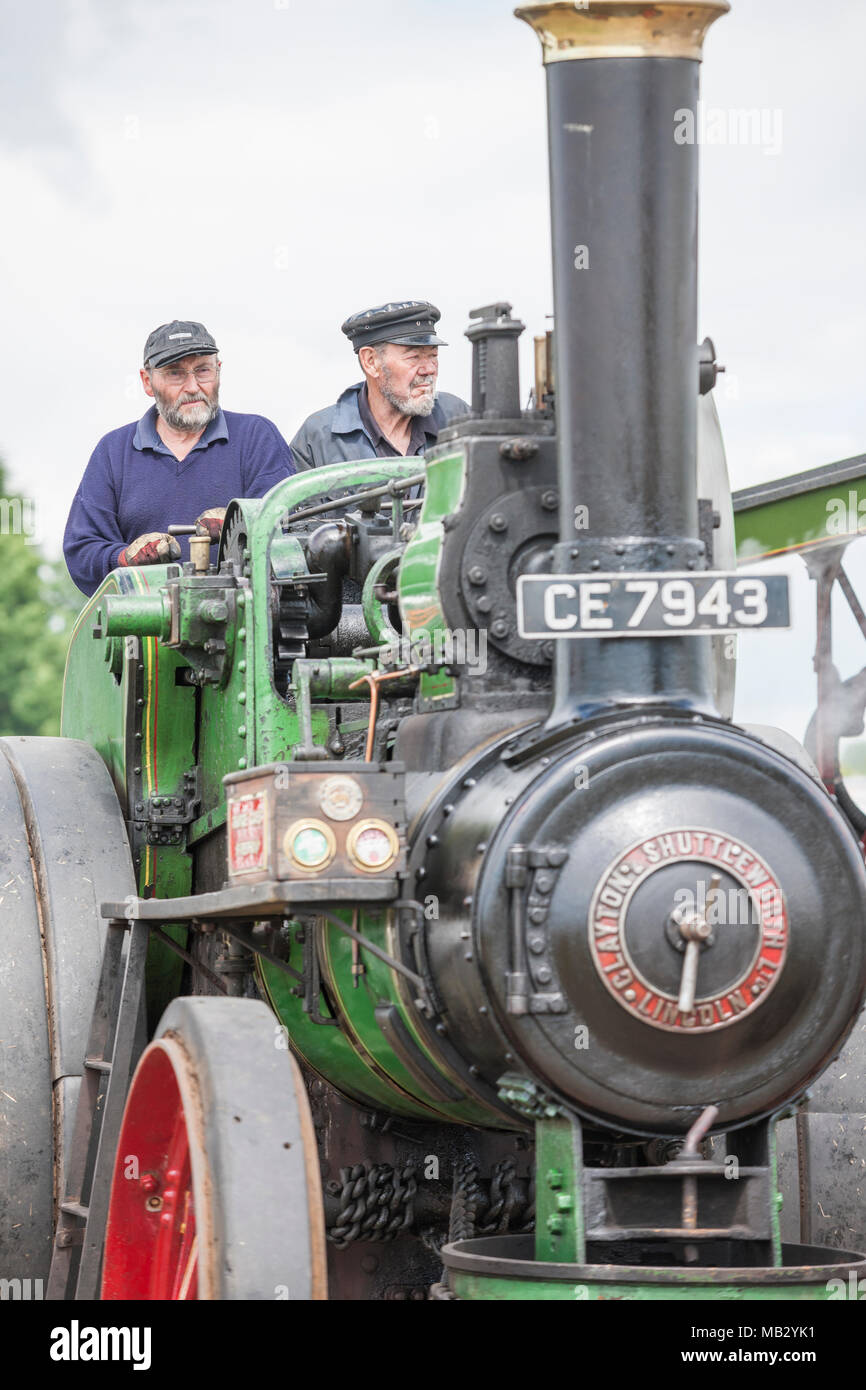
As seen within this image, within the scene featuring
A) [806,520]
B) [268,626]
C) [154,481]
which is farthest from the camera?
[806,520]

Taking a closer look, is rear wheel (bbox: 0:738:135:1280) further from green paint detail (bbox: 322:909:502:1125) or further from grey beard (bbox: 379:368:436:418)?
grey beard (bbox: 379:368:436:418)

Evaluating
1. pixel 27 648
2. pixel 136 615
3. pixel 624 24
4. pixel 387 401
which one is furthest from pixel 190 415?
pixel 27 648

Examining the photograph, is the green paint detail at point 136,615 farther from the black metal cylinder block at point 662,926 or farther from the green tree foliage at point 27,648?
the green tree foliage at point 27,648

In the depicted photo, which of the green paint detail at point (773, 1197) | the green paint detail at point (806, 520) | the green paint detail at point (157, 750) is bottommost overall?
the green paint detail at point (773, 1197)

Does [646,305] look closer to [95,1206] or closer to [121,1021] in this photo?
[121,1021]

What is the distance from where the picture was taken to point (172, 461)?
21.8 ft

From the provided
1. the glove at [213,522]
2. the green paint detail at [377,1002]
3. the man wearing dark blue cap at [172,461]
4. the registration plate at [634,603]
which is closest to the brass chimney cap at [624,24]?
the registration plate at [634,603]

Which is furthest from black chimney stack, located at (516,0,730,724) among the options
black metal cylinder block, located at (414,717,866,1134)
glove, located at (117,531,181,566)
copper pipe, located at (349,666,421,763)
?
glove, located at (117,531,181,566)

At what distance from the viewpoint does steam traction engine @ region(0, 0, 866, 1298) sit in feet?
12.3

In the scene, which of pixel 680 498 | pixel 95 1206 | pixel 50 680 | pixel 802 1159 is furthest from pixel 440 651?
pixel 50 680

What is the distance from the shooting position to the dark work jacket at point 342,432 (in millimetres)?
6594

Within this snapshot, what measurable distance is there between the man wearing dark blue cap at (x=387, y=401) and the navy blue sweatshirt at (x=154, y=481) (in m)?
0.15

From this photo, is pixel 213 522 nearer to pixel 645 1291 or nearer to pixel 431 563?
pixel 431 563

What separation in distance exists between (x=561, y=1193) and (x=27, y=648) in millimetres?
29244
